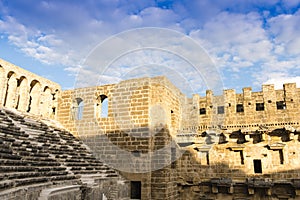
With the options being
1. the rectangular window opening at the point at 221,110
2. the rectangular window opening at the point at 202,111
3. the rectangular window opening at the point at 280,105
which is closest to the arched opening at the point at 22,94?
the rectangular window opening at the point at 202,111

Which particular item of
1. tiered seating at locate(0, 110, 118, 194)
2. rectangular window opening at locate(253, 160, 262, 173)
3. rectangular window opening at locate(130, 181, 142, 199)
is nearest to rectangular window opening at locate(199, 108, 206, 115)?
rectangular window opening at locate(253, 160, 262, 173)

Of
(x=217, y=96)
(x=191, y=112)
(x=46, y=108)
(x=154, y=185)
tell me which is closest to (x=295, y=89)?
(x=217, y=96)

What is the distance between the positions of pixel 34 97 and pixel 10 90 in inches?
48.8

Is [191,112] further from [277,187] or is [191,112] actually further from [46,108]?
[46,108]

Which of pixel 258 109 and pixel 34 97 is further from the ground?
pixel 34 97

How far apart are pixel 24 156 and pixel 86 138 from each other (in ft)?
12.9

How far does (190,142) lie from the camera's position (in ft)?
38.5

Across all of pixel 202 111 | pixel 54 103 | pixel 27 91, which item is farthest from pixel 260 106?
pixel 27 91

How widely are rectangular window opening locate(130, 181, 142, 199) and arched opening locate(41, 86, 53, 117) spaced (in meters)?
5.20

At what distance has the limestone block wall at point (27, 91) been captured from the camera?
9477 millimetres

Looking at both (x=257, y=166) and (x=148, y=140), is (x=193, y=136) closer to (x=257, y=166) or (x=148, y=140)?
(x=257, y=166)

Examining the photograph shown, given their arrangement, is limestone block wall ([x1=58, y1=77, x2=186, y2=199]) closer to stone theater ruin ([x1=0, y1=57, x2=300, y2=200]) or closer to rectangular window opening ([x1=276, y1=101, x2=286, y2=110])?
stone theater ruin ([x1=0, y1=57, x2=300, y2=200])

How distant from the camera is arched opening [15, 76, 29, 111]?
1027 cm

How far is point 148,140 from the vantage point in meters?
8.67
